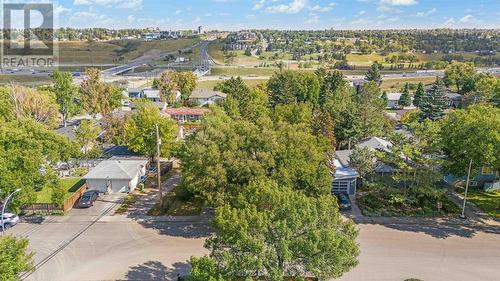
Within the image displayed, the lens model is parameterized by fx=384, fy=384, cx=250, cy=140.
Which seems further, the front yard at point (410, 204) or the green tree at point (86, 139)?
the green tree at point (86, 139)

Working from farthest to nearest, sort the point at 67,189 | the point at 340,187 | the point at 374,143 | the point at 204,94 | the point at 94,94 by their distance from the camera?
the point at 204,94, the point at 94,94, the point at 374,143, the point at 67,189, the point at 340,187

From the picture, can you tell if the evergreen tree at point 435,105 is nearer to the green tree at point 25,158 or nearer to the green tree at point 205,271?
the green tree at point 25,158

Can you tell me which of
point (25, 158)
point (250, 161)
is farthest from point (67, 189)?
point (250, 161)

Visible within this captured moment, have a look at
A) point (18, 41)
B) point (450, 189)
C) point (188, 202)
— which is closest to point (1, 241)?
point (188, 202)

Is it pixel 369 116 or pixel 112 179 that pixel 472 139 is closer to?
pixel 369 116

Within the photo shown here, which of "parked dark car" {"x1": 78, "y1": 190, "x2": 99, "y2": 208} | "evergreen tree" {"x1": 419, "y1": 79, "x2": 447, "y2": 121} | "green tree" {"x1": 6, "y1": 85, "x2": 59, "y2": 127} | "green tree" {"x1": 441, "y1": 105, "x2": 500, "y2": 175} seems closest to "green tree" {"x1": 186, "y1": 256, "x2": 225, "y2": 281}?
"parked dark car" {"x1": 78, "y1": 190, "x2": 99, "y2": 208}

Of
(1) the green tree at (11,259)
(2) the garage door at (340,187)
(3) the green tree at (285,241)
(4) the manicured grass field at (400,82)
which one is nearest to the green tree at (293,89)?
(2) the garage door at (340,187)
